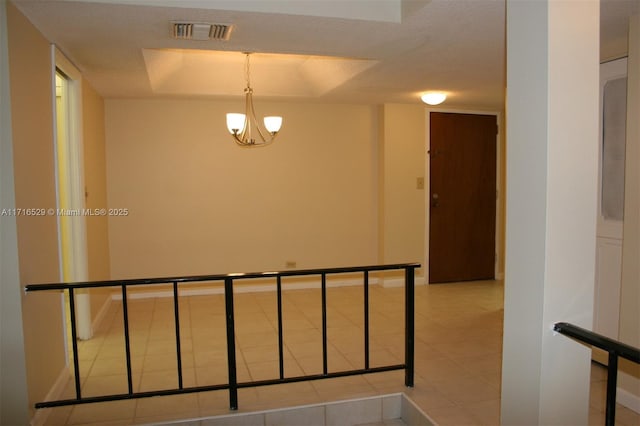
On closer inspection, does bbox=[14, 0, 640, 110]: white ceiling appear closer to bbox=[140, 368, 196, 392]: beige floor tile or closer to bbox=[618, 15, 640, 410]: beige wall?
bbox=[618, 15, 640, 410]: beige wall

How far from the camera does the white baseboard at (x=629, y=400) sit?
2598 mm

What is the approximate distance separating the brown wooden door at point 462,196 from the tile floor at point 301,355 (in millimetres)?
676

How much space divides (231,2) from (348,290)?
367 centimetres

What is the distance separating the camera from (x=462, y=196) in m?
5.77

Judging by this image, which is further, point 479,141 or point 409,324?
point 479,141

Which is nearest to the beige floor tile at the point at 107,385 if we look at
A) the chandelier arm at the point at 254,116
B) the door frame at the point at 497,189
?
the chandelier arm at the point at 254,116

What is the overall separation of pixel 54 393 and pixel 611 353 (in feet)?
8.93

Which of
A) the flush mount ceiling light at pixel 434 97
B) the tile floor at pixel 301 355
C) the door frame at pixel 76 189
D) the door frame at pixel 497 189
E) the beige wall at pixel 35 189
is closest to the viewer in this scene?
the beige wall at pixel 35 189

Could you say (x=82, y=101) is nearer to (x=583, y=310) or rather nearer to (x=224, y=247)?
(x=224, y=247)

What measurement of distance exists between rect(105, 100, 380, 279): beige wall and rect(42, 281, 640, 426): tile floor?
506 millimetres

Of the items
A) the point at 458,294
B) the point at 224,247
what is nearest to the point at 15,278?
the point at 224,247

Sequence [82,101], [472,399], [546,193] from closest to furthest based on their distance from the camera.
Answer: [546,193] < [472,399] < [82,101]

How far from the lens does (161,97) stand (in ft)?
15.7

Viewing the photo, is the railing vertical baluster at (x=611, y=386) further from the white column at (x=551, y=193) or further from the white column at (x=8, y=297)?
the white column at (x=8, y=297)
